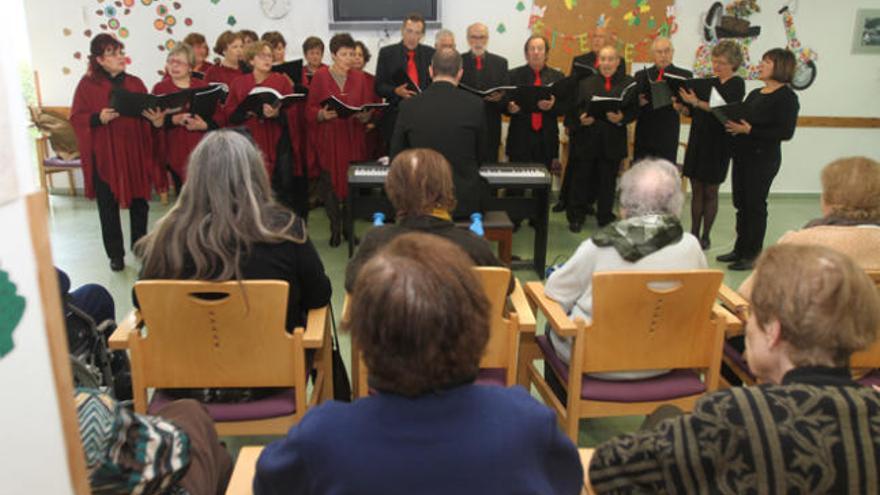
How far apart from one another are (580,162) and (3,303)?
4930mm

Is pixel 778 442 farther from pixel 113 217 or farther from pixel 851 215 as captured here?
pixel 113 217

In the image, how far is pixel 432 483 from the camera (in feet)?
3.19

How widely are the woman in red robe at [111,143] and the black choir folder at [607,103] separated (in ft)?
9.71

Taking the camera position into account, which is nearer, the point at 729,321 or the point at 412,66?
the point at 729,321

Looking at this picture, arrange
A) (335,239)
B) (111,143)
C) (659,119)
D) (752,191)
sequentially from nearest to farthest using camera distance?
(111,143)
(752,191)
(335,239)
(659,119)

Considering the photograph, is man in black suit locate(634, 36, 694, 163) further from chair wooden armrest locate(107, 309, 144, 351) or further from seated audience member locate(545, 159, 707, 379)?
chair wooden armrest locate(107, 309, 144, 351)

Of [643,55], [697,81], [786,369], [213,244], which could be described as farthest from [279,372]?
[643,55]

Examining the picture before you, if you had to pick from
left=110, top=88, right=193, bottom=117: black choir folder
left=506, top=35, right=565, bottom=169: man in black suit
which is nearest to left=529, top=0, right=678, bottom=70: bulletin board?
left=506, top=35, right=565, bottom=169: man in black suit

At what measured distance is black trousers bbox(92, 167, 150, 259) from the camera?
4199 mm

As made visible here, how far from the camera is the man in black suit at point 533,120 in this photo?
5398 mm

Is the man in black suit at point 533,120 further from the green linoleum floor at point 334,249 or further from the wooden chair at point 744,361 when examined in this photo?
the wooden chair at point 744,361

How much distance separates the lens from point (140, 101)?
3.99 metres

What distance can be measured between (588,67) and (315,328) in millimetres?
3988

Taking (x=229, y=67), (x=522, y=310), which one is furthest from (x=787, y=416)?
(x=229, y=67)
